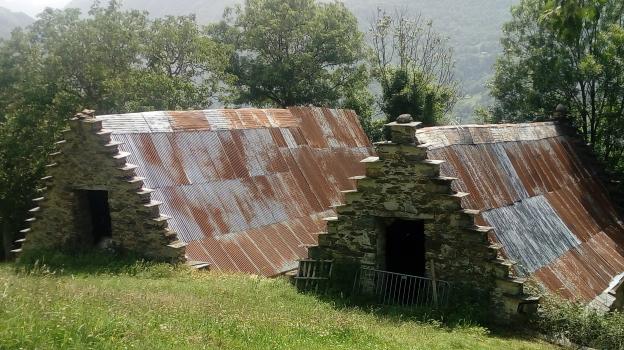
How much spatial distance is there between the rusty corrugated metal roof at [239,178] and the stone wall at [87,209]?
0.73 metres

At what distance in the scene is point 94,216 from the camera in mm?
18156

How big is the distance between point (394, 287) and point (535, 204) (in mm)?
6826

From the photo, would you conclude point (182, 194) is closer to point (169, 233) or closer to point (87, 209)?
point (169, 233)

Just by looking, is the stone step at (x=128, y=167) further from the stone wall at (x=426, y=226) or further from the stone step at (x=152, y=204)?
the stone wall at (x=426, y=226)

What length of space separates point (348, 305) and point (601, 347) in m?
5.47

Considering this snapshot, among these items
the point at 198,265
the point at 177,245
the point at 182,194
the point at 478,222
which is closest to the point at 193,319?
the point at 198,265

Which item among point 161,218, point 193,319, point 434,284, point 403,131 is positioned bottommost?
point 434,284

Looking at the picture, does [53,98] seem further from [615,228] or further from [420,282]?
[615,228]

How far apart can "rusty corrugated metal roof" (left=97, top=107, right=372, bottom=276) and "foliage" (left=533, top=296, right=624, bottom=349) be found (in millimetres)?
7638

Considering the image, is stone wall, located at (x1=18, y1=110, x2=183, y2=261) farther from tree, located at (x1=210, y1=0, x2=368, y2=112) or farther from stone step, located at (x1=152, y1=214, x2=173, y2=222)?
tree, located at (x1=210, y1=0, x2=368, y2=112)

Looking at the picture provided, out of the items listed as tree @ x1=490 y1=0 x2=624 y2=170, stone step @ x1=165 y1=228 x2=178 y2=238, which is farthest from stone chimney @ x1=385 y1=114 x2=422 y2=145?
tree @ x1=490 y1=0 x2=624 y2=170

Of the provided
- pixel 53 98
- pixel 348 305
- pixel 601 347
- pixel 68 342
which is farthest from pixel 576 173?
pixel 53 98

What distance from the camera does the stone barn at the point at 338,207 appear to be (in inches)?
535

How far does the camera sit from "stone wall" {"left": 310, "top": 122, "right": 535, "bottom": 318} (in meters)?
13.0
